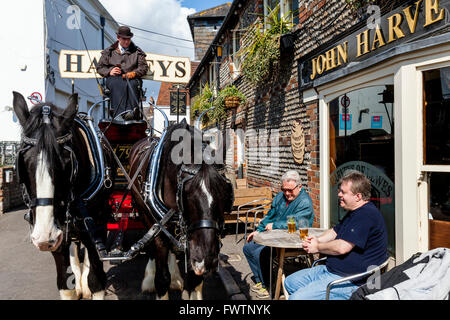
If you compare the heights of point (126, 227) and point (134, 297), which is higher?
point (126, 227)

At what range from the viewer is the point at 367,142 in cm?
414

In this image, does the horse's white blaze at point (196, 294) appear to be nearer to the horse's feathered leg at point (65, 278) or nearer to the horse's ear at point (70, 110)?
the horse's feathered leg at point (65, 278)

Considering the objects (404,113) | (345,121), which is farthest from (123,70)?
(404,113)

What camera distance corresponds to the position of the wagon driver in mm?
4484

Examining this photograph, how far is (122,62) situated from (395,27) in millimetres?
3682

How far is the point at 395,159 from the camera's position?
3.41m

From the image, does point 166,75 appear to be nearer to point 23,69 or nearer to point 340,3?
point 340,3

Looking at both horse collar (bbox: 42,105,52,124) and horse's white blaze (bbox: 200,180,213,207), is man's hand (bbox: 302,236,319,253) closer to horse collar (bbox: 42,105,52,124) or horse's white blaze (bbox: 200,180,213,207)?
horse's white blaze (bbox: 200,180,213,207)

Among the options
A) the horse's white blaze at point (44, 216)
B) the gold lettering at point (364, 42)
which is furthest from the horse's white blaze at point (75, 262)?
the gold lettering at point (364, 42)

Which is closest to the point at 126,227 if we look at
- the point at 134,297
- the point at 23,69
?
the point at 134,297

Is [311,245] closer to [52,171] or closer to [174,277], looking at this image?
[174,277]

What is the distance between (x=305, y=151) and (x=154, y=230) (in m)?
3.59

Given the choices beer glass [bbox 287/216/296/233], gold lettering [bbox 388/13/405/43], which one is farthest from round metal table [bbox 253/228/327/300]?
gold lettering [bbox 388/13/405/43]

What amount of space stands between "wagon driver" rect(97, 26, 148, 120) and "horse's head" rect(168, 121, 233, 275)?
7.77 ft
